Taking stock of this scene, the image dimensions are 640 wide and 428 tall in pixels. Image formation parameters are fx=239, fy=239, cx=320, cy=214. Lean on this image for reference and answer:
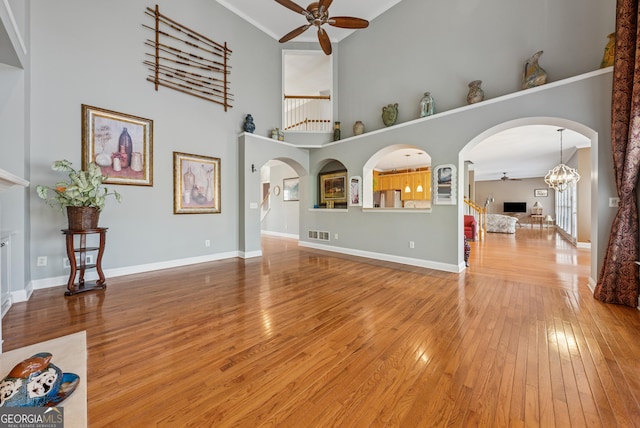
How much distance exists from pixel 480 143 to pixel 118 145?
768 cm

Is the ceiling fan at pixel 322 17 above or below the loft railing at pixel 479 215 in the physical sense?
above

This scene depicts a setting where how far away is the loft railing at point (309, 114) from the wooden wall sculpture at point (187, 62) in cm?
169

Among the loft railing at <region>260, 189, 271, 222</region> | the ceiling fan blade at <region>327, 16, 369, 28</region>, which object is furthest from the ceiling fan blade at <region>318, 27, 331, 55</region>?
the loft railing at <region>260, 189, 271, 222</region>

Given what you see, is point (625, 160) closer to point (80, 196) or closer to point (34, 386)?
point (34, 386)

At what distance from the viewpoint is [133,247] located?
3799 mm

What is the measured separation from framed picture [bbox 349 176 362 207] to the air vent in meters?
1.09

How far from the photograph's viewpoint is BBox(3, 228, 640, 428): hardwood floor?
1245 mm

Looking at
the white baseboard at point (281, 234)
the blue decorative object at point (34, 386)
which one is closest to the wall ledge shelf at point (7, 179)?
the blue decorative object at point (34, 386)

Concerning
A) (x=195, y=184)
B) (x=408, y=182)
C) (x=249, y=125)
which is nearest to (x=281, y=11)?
(x=249, y=125)

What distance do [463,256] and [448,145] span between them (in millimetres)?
1938

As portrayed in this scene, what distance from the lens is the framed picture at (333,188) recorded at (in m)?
6.43

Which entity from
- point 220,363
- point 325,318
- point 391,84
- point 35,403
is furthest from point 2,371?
point 391,84

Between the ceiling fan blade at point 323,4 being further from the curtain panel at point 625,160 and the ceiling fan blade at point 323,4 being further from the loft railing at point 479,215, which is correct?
the loft railing at point 479,215

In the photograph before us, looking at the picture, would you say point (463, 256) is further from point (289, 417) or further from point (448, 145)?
point (289, 417)
